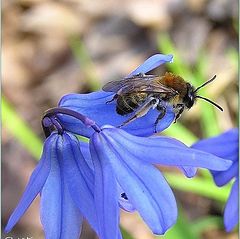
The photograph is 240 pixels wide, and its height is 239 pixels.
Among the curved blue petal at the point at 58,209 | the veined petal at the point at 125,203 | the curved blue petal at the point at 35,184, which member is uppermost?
the curved blue petal at the point at 35,184

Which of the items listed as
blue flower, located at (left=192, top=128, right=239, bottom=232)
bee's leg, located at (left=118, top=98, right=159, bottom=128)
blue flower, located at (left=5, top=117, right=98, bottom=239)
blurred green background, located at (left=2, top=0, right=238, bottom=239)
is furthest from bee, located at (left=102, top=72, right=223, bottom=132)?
blurred green background, located at (left=2, top=0, right=238, bottom=239)

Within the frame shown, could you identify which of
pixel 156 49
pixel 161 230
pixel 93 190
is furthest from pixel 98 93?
pixel 156 49

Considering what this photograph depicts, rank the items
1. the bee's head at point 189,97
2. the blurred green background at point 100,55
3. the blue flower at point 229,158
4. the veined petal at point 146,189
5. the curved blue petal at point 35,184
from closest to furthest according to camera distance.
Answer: the veined petal at point 146,189 → the curved blue petal at point 35,184 → the bee's head at point 189,97 → the blue flower at point 229,158 → the blurred green background at point 100,55

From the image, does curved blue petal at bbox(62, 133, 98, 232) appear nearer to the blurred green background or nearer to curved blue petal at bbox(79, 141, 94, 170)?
→ curved blue petal at bbox(79, 141, 94, 170)

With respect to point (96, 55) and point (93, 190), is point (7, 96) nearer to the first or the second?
point (96, 55)

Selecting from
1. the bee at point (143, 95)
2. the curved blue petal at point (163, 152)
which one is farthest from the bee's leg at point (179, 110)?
the curved blue petal at point (163, 152)

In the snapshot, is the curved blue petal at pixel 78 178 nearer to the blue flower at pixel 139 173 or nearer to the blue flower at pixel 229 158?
the blue flower at pixel 139 173
